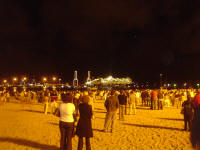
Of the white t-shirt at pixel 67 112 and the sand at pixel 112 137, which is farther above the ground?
the white t-shirt at pixel 67 112

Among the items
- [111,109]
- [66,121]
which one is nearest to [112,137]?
[111,109]

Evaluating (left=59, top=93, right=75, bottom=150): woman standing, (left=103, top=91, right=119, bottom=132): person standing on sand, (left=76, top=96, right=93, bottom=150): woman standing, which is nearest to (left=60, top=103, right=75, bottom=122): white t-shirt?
(left=59, top=93, right=75, bottom=150): woman standing

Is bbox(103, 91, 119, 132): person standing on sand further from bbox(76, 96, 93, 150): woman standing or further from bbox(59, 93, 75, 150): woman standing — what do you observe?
bbox(59, 93, 75, 150): woman standing

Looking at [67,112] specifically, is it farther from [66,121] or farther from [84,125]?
[84,125]

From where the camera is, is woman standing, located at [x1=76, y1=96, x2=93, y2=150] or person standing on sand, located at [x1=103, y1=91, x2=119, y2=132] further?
person standing on sand, located at [x1=103, y1=91, x2=119, y2=132]

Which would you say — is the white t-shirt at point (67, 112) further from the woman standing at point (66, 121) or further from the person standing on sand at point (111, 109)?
the person standing on sand at point (111, 109)

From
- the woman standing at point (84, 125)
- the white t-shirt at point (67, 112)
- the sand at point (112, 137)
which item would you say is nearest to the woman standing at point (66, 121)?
the white t-shirt at point (67, 112)

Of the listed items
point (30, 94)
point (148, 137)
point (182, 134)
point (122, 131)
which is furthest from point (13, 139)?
point (30, 94)

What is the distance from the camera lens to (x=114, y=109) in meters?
10.4

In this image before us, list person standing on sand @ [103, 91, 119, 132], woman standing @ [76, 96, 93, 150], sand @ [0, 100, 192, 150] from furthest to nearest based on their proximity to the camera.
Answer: person standing on sand @ [103, 91, 119, 132] < sand @ [0, 100, 192, 150] < woman standing @ [76, 96, 93, 150]

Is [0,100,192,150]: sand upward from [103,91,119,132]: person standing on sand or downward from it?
downward

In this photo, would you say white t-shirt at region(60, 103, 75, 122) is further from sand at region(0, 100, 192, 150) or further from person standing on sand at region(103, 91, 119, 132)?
person standing on sand at region(103, 91, 119, 132)

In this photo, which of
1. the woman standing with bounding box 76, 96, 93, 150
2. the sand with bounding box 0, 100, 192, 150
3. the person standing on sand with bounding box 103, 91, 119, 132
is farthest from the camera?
the person standing on sand with bounding box 103, 91, 119, 132

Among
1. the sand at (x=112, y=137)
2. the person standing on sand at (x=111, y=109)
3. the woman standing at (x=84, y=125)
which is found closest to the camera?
the woman standing at (x=84, y=125)
